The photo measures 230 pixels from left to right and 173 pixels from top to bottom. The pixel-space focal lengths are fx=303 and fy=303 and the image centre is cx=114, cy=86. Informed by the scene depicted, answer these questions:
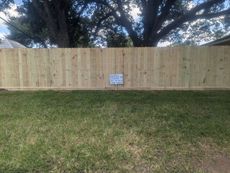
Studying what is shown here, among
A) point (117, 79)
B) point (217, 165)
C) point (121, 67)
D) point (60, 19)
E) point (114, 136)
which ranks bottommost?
point (217, 165)

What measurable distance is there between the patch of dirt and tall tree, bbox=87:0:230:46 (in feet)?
31.8

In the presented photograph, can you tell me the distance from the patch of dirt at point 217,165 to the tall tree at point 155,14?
9.70 metres

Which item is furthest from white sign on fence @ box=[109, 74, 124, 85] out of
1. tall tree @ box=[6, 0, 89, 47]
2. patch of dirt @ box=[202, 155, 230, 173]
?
patch of dirt @ box=[202, 155, 230, 173]

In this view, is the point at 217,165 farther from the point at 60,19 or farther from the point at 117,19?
the point at 117,19

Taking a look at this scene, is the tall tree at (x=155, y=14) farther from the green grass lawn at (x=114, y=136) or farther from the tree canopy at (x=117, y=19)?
the green grass lawn at (x=114, y=136)

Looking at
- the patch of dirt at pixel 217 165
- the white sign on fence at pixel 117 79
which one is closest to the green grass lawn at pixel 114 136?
the patch of dirt at pixel 217 165

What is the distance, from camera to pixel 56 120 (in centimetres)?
508

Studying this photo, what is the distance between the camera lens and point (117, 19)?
1420 cm

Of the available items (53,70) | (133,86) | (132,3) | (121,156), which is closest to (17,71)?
(53,70)

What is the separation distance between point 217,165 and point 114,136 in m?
1.44

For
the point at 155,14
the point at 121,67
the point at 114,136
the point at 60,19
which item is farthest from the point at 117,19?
the point at 114,136

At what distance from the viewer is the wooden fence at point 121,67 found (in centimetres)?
918

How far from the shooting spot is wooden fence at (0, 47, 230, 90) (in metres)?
9.18

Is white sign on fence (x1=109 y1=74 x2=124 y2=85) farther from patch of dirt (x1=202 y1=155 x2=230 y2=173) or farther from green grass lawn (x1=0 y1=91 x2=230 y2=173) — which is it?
patch of dirt (x1=202 y1=155 x2=230 y2=173)
